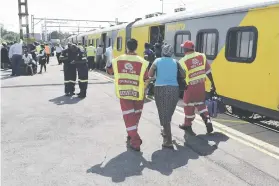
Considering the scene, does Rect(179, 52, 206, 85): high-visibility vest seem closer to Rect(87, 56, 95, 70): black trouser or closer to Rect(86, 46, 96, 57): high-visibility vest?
Rect(86, 46, 96, 57): high-visibility vest

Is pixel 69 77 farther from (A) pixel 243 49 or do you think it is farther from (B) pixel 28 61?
(B) pixel 28 61

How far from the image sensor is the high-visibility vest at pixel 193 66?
609cm

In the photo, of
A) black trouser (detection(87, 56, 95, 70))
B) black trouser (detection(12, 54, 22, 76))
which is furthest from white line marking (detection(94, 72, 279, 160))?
black trouser (detection(87, 56, 95, 70))

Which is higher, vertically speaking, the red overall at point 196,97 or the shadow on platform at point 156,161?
the red overall at point 196,97

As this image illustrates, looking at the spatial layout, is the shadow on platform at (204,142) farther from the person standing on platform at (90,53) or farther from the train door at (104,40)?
the train door at (104,40)

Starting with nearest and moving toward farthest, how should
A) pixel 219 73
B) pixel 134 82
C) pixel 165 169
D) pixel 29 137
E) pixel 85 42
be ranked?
pixel 165 169, pixel 134 82, pixel 29 137, pixel 219 73, pixel 85 42

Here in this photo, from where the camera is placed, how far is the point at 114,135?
20.0ft

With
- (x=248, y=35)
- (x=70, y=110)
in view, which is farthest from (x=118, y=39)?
(x=248, y=35)

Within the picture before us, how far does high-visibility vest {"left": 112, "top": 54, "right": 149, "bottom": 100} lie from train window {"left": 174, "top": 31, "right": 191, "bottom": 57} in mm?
4763

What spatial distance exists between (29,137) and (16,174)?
1.71 meters

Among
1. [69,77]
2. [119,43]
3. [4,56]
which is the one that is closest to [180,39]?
[69,77]

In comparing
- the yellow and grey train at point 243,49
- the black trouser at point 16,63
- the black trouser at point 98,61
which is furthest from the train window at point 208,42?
the black trouser at point 98,61

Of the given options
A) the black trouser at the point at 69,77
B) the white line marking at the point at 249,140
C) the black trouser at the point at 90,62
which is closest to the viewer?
the white line marking at the point at 249,140

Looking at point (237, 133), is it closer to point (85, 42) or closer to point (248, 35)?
point (248, 35)
